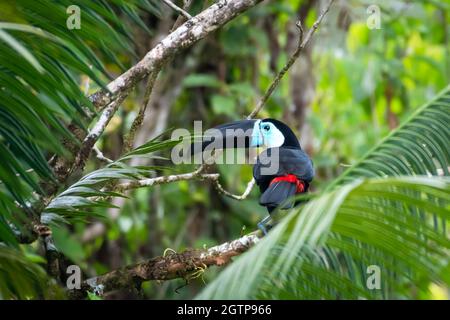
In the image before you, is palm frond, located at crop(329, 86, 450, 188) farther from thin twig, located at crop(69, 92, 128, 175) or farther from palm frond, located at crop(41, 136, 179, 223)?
thin twig, located at crop(69, 92, 128, 175)

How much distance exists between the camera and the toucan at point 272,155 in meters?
2.67

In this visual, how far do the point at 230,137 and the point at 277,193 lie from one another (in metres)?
0.25

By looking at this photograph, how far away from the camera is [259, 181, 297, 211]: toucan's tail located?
267cm

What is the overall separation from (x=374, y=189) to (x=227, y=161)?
2.97m

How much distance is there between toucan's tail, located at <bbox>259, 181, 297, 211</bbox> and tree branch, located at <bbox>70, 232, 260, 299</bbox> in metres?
0.33

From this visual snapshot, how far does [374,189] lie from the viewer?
144cm

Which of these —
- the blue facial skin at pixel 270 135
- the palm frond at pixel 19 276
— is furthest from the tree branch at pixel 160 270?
the blue facial skin at pixel 270 135

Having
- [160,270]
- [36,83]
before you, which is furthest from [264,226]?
[36,83]

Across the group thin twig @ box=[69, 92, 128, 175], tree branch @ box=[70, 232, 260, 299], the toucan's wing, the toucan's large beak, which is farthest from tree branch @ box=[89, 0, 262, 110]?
the toucan's wing

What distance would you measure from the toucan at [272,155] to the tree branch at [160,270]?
0.26 m

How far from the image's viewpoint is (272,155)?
2.98 meters

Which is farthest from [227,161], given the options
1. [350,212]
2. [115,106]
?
[350,212]

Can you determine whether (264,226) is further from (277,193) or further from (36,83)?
(36,83)
